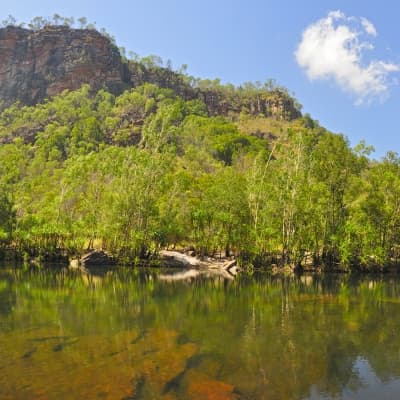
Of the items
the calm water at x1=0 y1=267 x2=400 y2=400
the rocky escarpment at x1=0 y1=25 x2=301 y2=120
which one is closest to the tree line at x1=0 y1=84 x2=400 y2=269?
the calm water at x1=0 y1=267 x2=400 y2=400

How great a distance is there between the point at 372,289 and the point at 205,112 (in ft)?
429

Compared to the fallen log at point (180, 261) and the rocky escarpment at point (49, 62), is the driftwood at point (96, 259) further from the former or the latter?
the rocky escarpment at point (49, 62)

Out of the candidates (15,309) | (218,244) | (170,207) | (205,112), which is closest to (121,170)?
(170,207)

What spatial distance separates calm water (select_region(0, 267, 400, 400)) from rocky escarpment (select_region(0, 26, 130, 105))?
5234 inches

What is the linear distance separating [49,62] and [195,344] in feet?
507

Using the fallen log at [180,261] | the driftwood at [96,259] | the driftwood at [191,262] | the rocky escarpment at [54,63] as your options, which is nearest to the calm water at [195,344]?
the driftwood at [191,262]

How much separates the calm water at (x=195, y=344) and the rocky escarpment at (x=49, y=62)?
436ft

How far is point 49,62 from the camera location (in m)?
150

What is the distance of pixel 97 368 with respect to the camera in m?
12.8

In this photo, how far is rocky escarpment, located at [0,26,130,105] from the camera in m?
148

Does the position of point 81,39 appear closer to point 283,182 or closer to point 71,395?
point 283,182

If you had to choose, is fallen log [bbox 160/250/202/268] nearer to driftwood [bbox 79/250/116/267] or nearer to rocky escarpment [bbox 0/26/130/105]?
driftwood [bbox 79/250/116/267]

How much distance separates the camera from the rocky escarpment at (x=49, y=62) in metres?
148

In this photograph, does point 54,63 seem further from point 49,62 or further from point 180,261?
point 180,261
